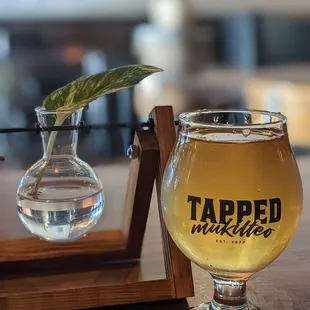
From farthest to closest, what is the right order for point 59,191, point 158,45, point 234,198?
point 158,45 < point 59,191 < point 234,198

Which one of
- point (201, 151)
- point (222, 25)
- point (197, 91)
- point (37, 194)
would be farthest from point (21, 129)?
point (222, 25)

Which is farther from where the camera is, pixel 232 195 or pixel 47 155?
pixel 47 155

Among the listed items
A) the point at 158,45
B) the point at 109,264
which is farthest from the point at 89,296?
the point at 158,45

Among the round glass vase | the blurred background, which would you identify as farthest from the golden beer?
the blurred background

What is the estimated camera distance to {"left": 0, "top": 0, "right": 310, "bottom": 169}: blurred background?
10.6 ft

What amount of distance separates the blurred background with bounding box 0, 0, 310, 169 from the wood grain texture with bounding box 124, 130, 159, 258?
246cm

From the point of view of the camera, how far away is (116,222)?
699mm

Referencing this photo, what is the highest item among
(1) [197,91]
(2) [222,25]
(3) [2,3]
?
(3) [2,3]

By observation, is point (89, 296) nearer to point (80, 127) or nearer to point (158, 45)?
point (80, 127)

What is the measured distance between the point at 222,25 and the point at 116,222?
9.87 ft

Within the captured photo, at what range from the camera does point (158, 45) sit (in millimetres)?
3371

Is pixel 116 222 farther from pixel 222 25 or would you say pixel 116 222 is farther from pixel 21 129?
pixel 222 25

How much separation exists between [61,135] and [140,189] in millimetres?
82

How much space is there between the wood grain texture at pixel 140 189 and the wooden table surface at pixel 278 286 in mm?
24
